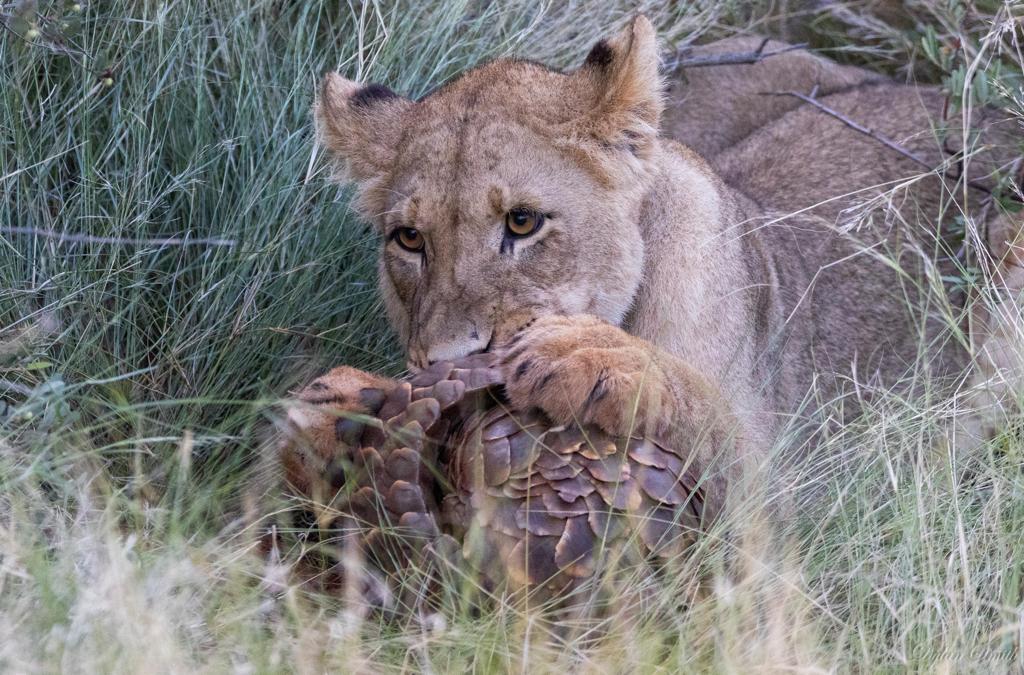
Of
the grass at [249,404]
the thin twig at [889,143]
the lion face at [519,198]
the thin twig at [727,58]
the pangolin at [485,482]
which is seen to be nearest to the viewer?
the grass at [249,404]

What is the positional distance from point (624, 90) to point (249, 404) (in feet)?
4.23

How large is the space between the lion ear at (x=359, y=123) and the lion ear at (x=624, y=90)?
0.57 metres

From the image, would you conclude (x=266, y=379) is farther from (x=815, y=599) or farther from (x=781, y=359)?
(x=815, y=599)

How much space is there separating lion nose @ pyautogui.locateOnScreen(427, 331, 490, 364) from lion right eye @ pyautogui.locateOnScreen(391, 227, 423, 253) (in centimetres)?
41

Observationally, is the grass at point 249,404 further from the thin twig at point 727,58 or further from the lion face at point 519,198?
the lion face at point 519,198

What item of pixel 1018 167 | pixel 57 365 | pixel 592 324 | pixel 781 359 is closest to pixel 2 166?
pixel 57 365

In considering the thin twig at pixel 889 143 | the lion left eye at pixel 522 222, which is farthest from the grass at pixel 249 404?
the lion left eye at pixel 522 222

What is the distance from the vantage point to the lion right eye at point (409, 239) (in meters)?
3.34

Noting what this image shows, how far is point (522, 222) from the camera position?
3.22 meters

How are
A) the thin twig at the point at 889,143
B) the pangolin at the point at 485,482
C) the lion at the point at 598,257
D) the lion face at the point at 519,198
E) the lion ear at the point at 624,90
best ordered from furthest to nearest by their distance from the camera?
the thin twig at the point at 889,143, the lion ear at the point at 624,90, the lion face at the point at 519,198, the lion at the point at 598,257, the pangolin at the point at 485,482

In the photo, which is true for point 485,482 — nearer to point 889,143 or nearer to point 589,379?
point 589,379

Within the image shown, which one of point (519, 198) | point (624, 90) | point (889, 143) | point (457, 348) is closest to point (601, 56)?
point (624, 90)

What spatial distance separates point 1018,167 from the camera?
13.6ft

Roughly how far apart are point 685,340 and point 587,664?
1123mm
